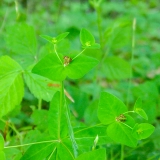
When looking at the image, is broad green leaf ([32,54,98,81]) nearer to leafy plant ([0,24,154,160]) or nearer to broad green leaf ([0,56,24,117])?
leafy plant ([0,24,154,160])

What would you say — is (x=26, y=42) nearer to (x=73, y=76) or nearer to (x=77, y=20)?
(x=73, y=76)

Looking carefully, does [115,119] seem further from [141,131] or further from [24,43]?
[24,43]

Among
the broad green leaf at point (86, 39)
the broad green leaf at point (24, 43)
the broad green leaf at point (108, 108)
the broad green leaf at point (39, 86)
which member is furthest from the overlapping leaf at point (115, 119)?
the broad green leaf at point (24, 43)

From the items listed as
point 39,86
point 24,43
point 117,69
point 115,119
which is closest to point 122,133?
point 115,119

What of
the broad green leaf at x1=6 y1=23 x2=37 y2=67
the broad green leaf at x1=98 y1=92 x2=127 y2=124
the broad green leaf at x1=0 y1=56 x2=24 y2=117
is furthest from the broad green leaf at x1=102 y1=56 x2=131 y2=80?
the broad green leaf at x1=98 y1=92 x2=127 y2=124

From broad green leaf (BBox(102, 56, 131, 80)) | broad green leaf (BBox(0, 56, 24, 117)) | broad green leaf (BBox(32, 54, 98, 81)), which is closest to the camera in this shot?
broad green leaf (BBox(32, 54, 98, 81))
